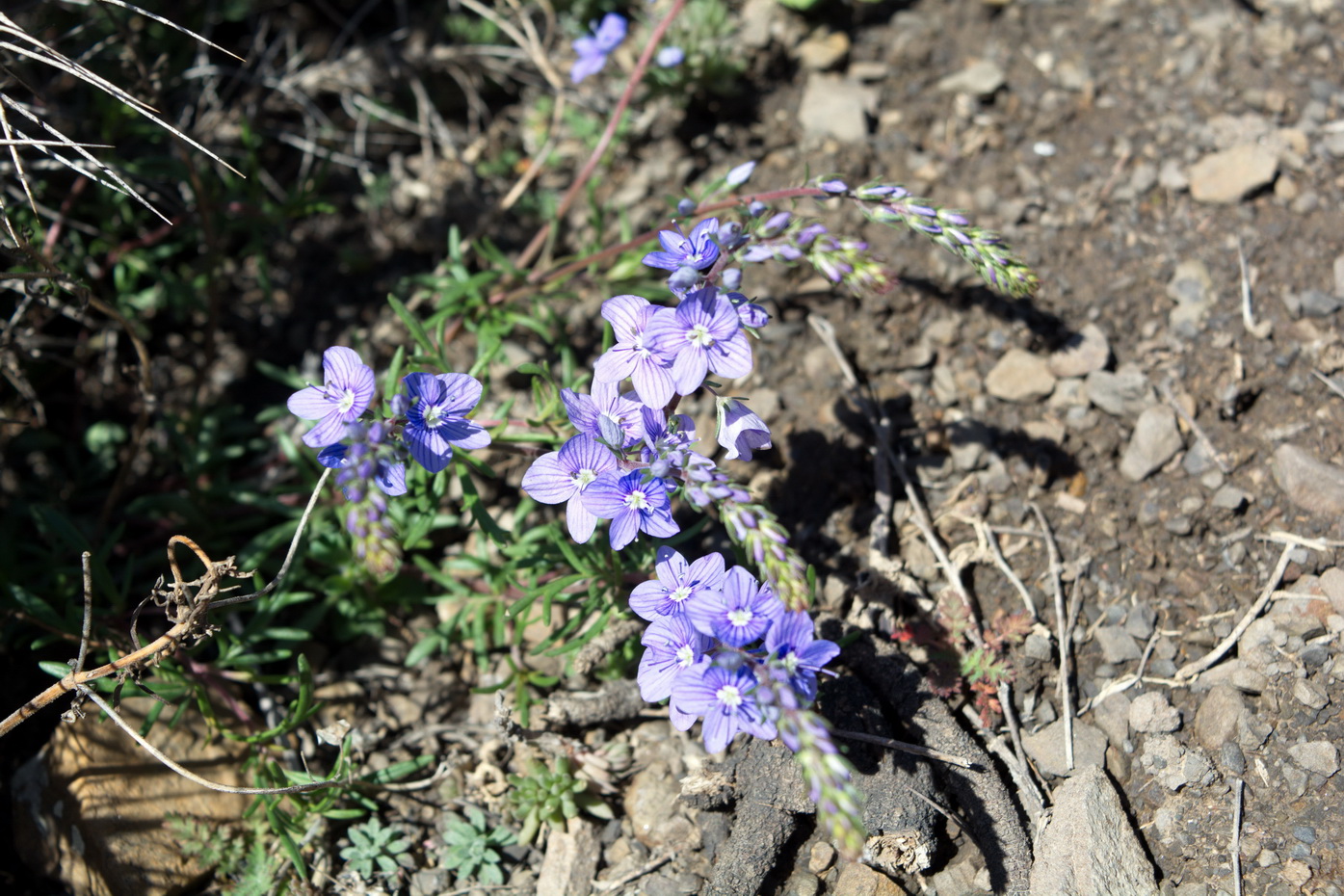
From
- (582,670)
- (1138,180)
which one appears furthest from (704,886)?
(1138,180)

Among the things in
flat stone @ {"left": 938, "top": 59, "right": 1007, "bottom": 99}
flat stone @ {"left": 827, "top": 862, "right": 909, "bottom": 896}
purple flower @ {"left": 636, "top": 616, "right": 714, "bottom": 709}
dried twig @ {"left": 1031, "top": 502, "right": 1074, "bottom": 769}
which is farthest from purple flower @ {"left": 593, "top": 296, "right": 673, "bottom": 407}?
flat stone @ {"left": 938, "top": 59, "right": 1007, "bottom": 99}

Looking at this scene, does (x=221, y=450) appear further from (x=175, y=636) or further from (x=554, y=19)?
(x=554, y=19)

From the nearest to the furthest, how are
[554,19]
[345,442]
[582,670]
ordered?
1. [345,442]
2. [582,670]
3. [554,19]

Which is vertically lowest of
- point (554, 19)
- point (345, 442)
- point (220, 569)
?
point (220, 569)

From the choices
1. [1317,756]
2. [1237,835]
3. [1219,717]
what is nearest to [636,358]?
[1219,717]

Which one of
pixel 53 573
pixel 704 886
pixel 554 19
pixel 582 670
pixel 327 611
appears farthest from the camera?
pixel 554 19

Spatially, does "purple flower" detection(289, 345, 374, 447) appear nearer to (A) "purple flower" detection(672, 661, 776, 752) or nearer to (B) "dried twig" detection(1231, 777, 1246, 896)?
(A) "purple flower" detection(672, 661, 776, 752)

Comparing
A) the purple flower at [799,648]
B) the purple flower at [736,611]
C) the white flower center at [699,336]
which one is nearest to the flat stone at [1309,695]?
the purple flower at [799,648]
